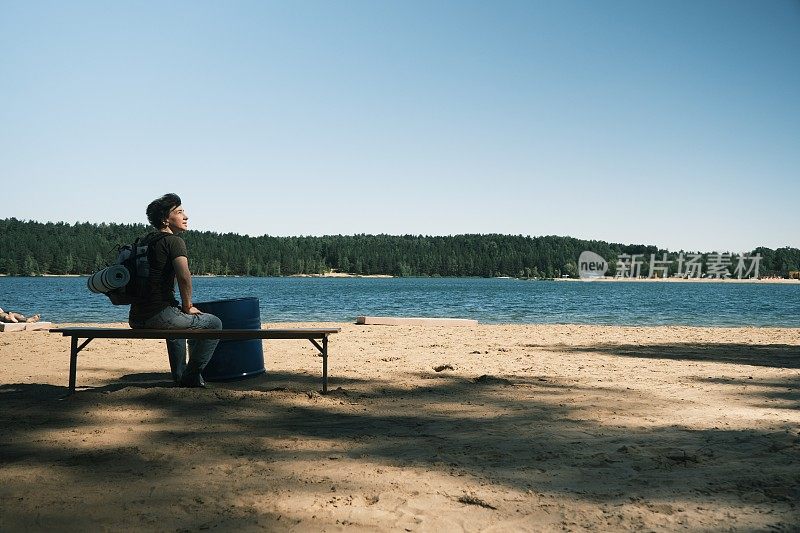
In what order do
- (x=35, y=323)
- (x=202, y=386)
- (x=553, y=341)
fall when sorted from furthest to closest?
1. (x=35, y=323)
2. (x=553, y=341)
3. (x=202, y=386)

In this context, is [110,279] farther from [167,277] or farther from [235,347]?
[235,347]

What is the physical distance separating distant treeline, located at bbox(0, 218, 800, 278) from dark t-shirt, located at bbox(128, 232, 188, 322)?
153364 millimetres

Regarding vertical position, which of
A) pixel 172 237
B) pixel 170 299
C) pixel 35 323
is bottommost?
pixel 35 323

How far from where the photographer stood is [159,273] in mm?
6430

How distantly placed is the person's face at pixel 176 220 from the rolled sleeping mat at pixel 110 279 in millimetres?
704

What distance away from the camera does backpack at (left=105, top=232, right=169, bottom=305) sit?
6.37 meters

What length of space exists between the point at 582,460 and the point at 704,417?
A: 2.13 m

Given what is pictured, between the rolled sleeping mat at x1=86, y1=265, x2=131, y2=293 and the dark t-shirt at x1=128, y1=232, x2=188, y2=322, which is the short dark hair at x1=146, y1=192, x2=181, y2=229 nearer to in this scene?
the dark t-shirt at x1=128, y1=232, x2=188, y2=322

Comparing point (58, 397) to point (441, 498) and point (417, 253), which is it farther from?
point (417, 253)

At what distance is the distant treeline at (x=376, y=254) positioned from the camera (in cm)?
15625

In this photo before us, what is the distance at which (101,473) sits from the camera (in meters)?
4.15

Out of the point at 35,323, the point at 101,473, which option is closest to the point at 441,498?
the point at 101,473

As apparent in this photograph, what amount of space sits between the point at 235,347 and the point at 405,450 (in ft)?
12.0

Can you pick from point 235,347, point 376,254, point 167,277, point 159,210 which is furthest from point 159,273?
point 376,254
